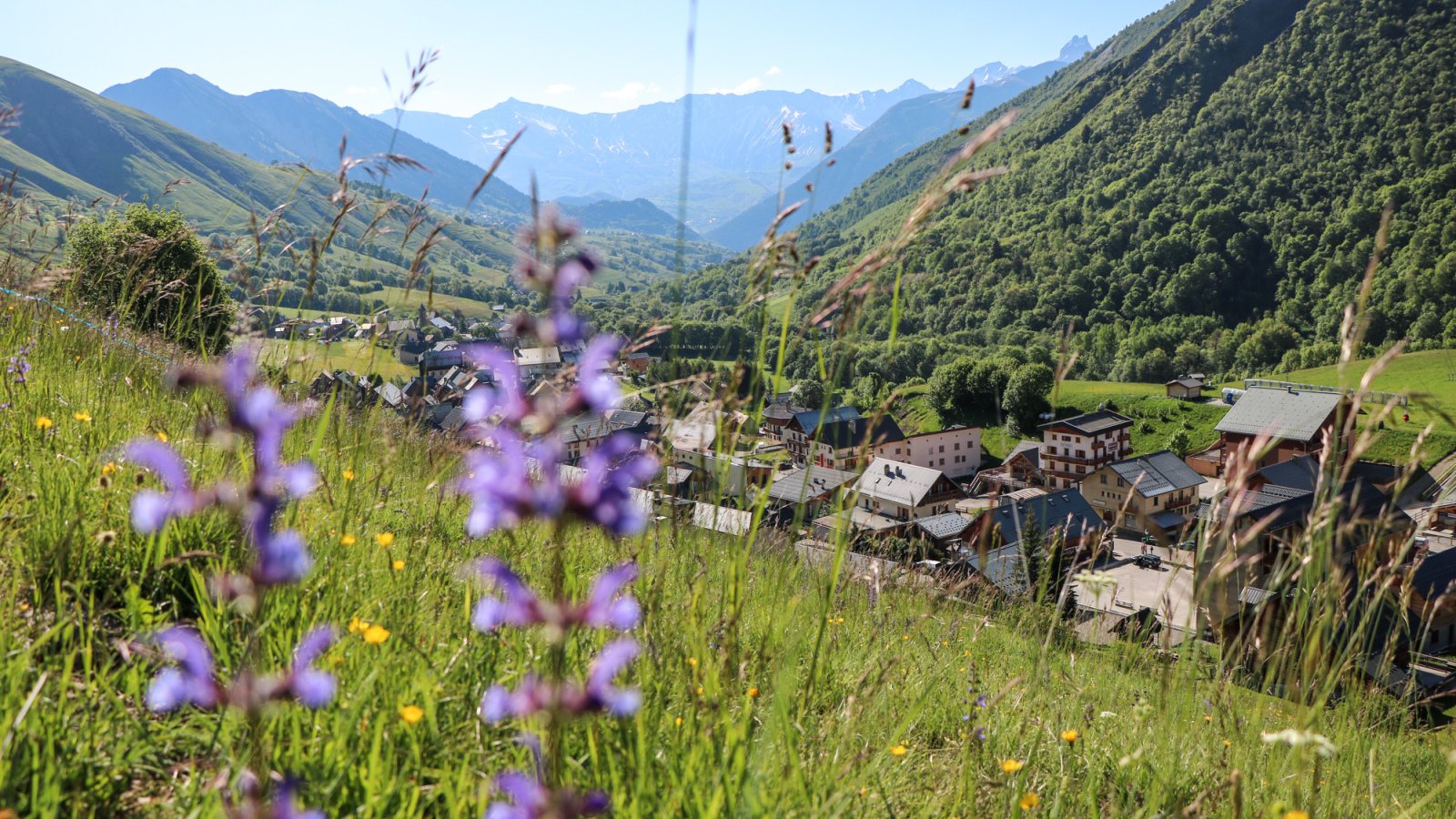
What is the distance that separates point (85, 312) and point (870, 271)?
20.9ft

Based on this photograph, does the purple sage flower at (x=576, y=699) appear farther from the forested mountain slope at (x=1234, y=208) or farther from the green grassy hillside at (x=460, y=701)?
the forested mountain slope at (x=1234, y=208)

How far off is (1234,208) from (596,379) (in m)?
124

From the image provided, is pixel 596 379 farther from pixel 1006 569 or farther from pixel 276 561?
pixel 1006 569

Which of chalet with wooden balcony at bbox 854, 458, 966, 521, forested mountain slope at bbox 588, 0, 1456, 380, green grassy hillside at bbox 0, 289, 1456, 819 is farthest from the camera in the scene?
forested mountain slope at bbox 588, 0, 1456, 380

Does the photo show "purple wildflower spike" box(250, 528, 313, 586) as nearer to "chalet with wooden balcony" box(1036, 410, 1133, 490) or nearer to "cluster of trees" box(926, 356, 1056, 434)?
"chalet with wooden balcony" box(1036, 410, 1133, 490)

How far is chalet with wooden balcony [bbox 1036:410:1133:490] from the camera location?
49531mm

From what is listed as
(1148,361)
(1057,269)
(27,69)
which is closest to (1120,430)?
(1148,361)

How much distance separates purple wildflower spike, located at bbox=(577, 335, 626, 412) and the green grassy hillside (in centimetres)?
50

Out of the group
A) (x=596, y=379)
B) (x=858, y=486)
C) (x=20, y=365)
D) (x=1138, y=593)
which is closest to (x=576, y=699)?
(x=596, y=379)

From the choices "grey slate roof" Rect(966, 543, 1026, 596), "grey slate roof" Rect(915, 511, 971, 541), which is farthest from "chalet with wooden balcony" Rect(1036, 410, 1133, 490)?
"grey slate roof" Rect(966, 543, 1026, 596)

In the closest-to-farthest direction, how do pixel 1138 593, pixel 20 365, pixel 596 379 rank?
1. pixel 596 379
2. pixel 20 365
3. pixel 1138 593

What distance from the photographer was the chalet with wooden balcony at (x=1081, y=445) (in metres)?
49.5

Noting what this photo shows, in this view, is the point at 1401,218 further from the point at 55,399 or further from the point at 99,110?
the point at 99,110

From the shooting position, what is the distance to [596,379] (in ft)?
2.35
